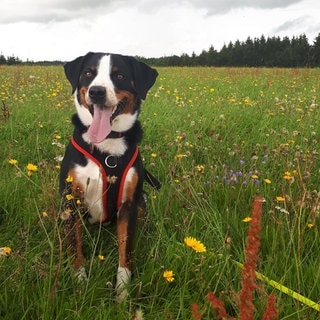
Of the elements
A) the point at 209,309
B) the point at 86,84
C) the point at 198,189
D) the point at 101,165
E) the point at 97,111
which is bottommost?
the point at 209,309

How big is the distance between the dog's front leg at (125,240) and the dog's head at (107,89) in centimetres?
50

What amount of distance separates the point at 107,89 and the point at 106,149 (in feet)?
1.31

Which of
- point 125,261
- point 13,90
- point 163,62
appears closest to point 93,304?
point 125,261

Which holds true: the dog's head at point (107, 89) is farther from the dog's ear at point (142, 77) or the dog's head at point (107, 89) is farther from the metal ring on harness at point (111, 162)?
the metal ring on harness at point (111, 162)

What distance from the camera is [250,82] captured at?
37.3ft

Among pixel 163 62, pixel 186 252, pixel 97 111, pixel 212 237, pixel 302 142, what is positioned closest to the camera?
pixel 186 252

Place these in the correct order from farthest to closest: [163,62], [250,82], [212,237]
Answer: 1. [163,62]
2. [250,82]
3. [212,237]

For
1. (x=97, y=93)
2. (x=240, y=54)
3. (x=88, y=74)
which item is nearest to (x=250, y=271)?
(x=97, y=93)

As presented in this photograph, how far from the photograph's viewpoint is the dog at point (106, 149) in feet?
8.69

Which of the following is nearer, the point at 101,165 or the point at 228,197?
the point at 101,165

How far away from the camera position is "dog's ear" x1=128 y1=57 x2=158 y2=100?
304 cm

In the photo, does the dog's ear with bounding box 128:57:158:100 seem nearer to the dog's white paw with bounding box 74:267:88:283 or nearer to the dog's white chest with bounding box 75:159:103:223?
the dog's white chest with bounding box 75:159:103:223

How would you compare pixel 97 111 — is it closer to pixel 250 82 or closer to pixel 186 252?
pixel 186 252

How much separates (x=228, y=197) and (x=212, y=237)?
61 cm
